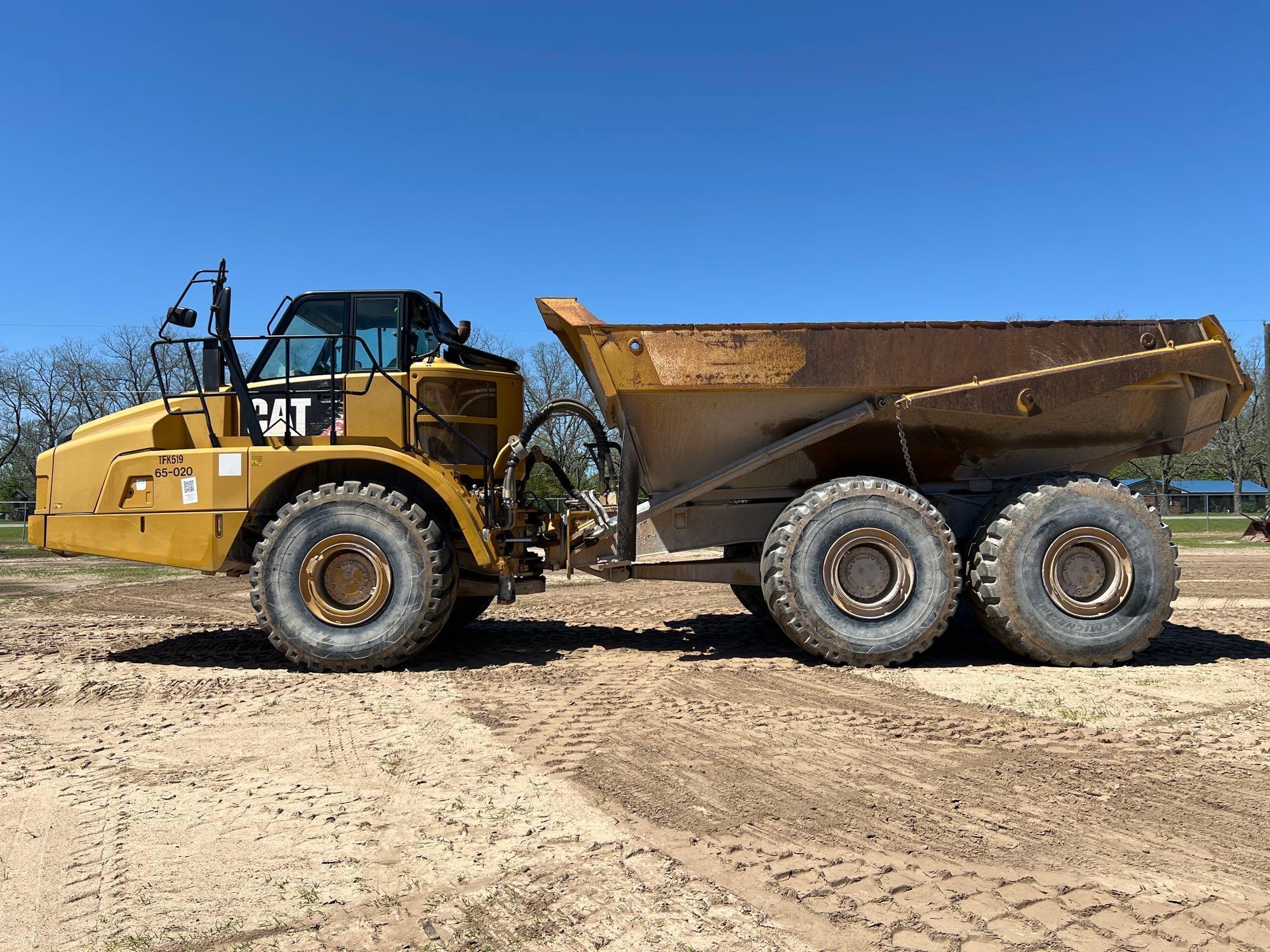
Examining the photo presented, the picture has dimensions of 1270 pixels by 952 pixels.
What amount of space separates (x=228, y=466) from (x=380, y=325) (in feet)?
5.04

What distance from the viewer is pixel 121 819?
3344mm

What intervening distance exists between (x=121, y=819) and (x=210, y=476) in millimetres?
3233

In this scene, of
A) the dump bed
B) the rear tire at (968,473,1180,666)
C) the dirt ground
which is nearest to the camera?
the dirt ground

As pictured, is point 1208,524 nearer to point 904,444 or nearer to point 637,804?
point 904,444

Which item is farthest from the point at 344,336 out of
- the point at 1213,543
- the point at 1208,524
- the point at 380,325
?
the point at 1208,524

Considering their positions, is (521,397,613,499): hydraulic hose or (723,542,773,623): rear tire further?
(723,542,773,623): rear tire

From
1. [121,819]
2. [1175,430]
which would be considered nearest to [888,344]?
[1175,430]

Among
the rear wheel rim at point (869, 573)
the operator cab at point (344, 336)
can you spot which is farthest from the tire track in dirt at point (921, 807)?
the operator cab at point (344, 336)

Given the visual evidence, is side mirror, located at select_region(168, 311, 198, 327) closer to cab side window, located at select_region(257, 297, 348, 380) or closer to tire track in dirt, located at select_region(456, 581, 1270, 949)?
cab side window, located at select_region(257, 297, 348, 380)

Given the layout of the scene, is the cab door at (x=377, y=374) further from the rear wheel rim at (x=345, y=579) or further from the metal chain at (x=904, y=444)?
the metal chain at (x=904, y=444)

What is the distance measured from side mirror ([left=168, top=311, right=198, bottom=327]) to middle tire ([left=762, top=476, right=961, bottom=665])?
4.56 meters

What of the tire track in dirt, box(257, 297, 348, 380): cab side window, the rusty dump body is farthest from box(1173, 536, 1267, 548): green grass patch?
box(257, 297, 348, 380): cab side window

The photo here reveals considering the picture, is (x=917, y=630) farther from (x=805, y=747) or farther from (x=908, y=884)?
(x=908, y=884)

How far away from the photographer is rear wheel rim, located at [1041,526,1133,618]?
596 centimetres
